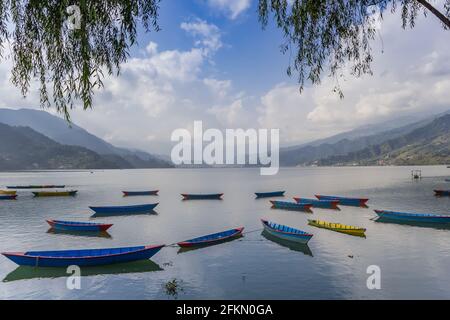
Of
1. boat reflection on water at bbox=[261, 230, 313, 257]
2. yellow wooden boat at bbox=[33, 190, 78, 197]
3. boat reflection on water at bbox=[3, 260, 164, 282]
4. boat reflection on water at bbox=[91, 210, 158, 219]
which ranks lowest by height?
boat reflection on water at bbox=[91, 210, 158, 219]

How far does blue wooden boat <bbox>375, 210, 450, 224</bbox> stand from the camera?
51.7 metres

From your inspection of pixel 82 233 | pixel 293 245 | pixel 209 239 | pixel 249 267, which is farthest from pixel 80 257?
pixel 293 245

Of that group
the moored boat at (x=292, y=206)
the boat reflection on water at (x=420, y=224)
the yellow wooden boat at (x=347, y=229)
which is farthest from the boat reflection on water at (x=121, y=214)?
the boat reflection on water at (x=420, y=224)

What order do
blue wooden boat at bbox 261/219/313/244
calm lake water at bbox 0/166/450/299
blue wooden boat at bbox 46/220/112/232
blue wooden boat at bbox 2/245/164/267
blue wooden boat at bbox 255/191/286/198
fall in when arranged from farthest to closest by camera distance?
blue wooden boat at bbox 255/191/286/198, blue wooden boat at bbox 46/220/112/232, blue wooden boat at bbox 261/219/313/244, blue wooden boat at bbox 2/245/164/267, calm lake water at bbox 0/166/450/299

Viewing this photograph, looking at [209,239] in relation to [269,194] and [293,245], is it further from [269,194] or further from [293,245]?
[269,194]

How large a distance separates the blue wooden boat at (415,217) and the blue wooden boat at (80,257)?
42692 mm

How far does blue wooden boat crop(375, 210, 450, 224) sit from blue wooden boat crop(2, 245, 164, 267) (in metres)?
42.7

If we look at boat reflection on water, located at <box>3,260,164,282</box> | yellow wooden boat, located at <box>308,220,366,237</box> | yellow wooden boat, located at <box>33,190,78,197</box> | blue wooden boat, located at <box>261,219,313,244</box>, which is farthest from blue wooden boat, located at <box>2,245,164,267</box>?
yellow wooden boat, located at <box>33,190,78,197</box>

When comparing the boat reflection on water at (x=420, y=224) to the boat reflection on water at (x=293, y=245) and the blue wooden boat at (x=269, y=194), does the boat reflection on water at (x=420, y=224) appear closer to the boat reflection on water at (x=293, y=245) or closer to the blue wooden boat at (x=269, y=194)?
the boat reflection on water at (x=293, y=245)

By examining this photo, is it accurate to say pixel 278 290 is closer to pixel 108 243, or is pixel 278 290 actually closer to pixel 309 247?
pixel 309 247

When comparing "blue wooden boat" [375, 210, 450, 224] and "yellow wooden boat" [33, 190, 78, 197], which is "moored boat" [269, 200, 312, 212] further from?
"yellow wooden boat" [33, 190, 78, 197]
